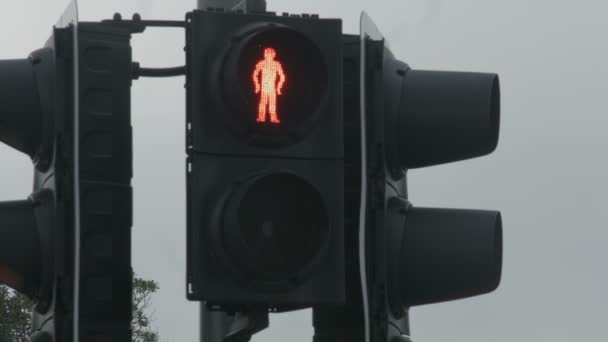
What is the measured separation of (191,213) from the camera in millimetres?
6094

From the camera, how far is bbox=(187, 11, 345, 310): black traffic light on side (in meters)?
6.08

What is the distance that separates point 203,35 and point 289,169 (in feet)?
1.63

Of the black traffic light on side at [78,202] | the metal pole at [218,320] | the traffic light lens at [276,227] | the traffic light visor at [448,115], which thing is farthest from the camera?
the traffic light visor at [448,115]

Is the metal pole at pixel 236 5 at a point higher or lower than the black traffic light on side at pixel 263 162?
higher

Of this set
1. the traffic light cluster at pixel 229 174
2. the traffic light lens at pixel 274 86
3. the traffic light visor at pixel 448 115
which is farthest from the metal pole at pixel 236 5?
the traffic light visor at pixel 448 115

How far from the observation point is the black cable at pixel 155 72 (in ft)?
21.7

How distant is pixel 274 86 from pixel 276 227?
44 centimetres

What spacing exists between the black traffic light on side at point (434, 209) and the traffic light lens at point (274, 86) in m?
0.39

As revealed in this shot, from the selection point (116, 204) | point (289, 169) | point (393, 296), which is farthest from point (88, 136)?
point (393, 296)

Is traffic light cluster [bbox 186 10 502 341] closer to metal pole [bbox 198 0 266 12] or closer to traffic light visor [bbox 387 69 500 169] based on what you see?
traffic light visor [bbox 387 69 500 169]

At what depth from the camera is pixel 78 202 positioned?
616cm

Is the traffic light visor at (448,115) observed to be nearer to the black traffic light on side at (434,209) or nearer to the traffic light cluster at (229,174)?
the black traffic light on side at (434,209)

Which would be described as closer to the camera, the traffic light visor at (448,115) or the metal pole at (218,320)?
the metal pole at (218,320)

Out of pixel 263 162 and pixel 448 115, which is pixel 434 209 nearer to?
pixel 448 115
